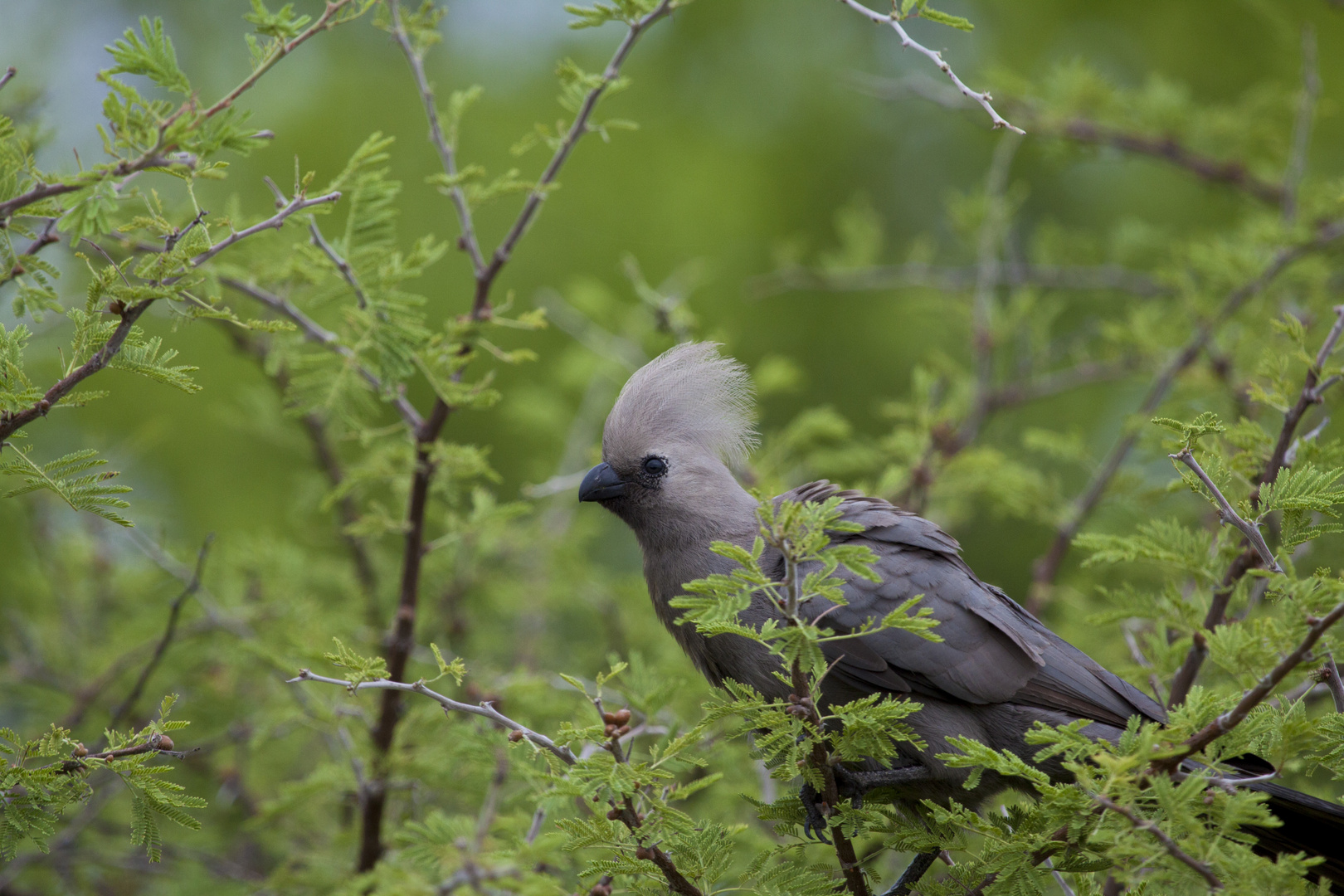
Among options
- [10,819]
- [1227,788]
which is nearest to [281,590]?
[10,819]

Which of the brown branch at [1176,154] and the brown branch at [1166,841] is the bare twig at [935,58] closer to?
the brown branch at [1166,841]

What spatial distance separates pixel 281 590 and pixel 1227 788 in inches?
171

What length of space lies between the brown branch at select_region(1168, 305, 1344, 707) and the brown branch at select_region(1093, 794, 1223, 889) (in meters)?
1.05

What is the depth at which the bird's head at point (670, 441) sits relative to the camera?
4.57 m

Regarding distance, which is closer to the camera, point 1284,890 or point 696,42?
point 1284,890

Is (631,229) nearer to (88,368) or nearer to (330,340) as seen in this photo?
(330,340)

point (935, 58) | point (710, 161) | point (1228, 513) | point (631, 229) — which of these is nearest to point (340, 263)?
point (935, 58)

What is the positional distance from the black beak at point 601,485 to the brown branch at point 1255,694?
263 cm

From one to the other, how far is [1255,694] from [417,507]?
2.88m

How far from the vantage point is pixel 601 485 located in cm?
469

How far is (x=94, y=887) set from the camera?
5.15 m

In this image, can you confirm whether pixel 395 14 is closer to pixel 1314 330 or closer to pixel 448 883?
pixel 448 883

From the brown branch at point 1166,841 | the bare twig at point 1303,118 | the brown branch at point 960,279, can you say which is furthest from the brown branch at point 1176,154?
the brown branch at point 1166,841

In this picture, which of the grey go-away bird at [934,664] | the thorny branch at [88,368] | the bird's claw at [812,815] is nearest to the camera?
the thorny branch at [88,368]
